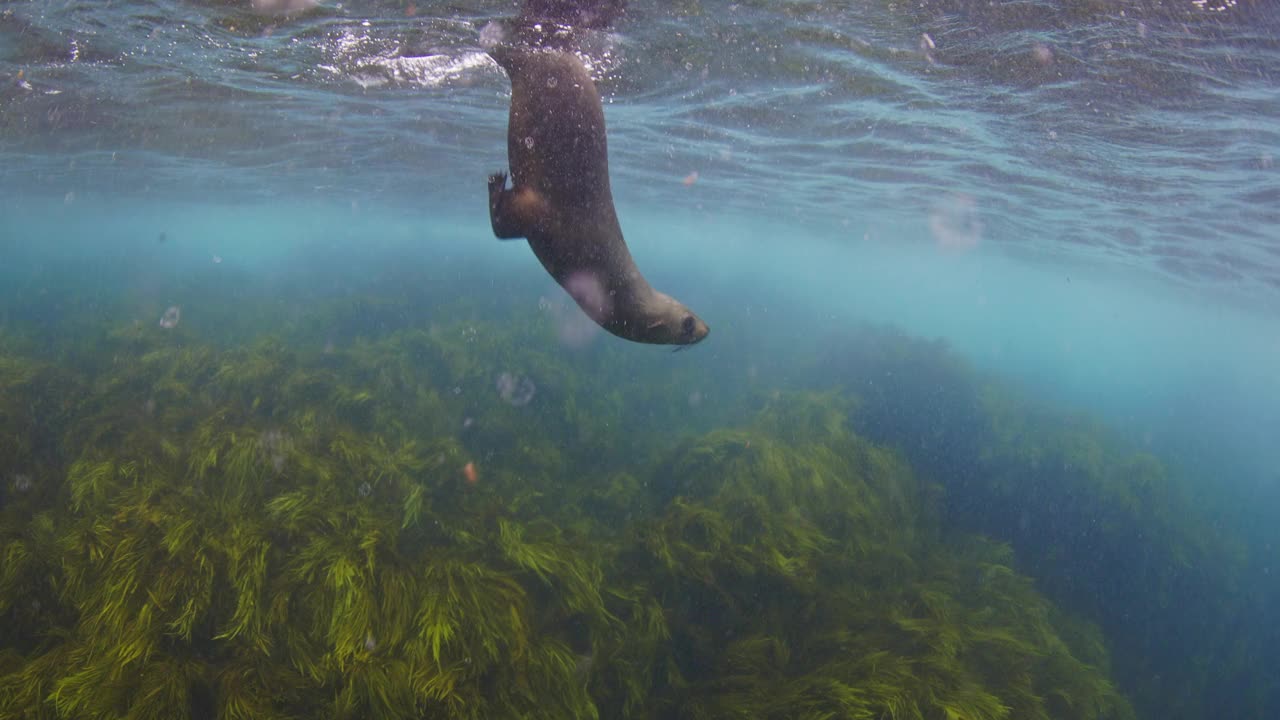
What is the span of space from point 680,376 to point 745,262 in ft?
192

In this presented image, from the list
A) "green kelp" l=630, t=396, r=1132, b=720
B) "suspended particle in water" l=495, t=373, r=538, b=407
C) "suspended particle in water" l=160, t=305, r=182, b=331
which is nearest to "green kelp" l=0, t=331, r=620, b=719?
"green kelp" l=630, t=396, r=1132, b=720

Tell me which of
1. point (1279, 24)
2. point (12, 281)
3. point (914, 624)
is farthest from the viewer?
point (12, 281)

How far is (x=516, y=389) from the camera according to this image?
11297 millimetres

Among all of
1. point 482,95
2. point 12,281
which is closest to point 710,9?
point 482,95

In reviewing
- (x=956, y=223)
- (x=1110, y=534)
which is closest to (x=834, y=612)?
(x=1110, y=534)

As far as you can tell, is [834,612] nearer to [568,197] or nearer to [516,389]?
[568,197]

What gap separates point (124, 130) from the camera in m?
15.8

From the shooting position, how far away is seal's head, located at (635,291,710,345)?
2.88 m

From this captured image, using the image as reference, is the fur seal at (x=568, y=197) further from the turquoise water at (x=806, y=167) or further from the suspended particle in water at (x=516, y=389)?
the suspended particle in water at (x=516, y=389)

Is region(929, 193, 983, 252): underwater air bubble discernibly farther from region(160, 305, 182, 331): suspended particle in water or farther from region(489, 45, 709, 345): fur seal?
region(160, 305, 182, 331): suspended particle in water

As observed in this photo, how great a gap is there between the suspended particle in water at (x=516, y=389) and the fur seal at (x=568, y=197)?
27.0 ft

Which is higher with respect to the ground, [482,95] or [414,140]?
[482,95]

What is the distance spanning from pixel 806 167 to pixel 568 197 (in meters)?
16.2

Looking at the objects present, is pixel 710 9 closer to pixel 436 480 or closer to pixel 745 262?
pixel 436 480
